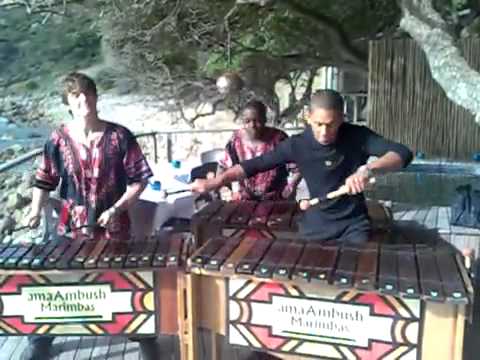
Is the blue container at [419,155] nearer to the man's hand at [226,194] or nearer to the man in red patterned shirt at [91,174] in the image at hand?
the man's hand at [226,194]

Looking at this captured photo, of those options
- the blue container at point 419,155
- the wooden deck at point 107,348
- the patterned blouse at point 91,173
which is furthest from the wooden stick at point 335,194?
the blue container at point 419,155

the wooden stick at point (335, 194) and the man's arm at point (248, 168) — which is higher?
the man's arm at point (248, 168)

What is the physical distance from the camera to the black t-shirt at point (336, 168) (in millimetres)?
2297

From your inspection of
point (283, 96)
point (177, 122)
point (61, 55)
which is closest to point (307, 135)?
point (283, 96)

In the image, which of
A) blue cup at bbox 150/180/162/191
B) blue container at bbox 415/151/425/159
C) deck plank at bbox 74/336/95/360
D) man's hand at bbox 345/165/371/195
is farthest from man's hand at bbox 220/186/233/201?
blue container at bbox 415/151/425/159

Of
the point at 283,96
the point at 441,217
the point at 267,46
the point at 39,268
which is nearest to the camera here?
the point at 39,268

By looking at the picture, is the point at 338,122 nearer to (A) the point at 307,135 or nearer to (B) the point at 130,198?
(A) the point at 307,135

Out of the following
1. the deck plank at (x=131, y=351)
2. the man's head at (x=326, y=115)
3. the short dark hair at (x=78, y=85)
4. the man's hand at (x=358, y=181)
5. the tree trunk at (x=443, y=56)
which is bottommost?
the deck plank at (x=131, y=351)

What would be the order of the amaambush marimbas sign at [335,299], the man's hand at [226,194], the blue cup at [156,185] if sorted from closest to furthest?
1. the amaambush marimbas sign at [335,299]
2. the man's hand at [226,194]
3. the blue cup at [156,185]

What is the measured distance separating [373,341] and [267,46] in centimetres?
678

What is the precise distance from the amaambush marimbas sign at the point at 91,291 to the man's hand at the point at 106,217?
24 centimetres

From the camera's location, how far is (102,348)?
274 centimetres

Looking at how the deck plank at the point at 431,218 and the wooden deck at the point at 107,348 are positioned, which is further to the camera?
the deck plank at the point at 431,218

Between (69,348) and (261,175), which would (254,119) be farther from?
(69,348)
